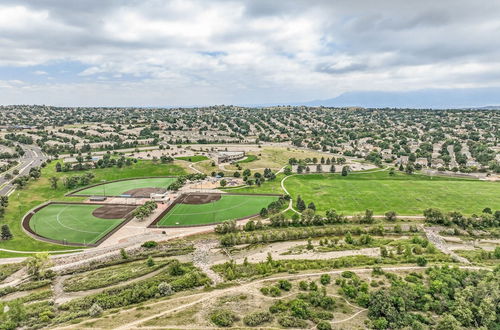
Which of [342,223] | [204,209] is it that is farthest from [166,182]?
[342,223]

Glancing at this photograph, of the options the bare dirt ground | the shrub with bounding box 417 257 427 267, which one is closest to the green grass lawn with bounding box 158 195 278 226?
the bare dirt ground

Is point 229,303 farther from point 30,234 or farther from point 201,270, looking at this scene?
point 30,234

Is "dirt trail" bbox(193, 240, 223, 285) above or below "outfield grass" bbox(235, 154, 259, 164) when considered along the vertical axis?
below

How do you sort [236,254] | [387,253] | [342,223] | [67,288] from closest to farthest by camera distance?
[67,288] < [387,253] < [236,254] < [342,223]

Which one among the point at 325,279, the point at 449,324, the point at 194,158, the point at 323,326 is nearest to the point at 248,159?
the point at 194,158

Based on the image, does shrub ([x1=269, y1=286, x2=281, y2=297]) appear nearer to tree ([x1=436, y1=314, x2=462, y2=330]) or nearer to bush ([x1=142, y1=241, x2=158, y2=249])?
tree ([x1=436, y1=314, x2=462, y2=330])

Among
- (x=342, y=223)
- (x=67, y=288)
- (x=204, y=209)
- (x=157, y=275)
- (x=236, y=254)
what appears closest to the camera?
(x=67, y=288)

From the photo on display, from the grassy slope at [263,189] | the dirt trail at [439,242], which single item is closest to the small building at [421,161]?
the dirt trail at [439,242]
